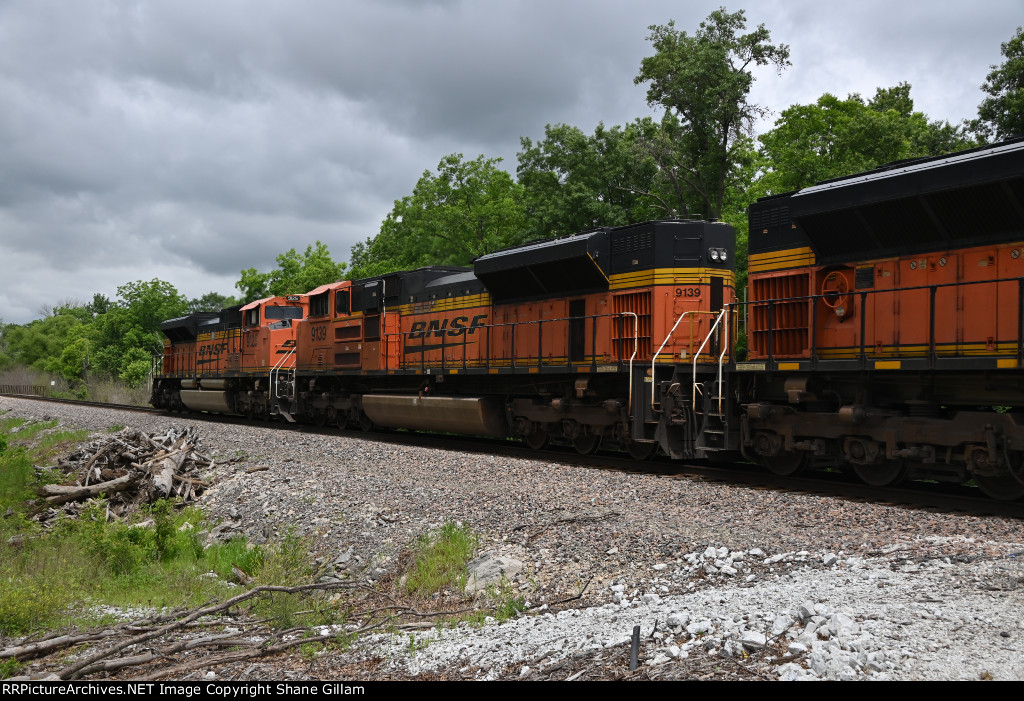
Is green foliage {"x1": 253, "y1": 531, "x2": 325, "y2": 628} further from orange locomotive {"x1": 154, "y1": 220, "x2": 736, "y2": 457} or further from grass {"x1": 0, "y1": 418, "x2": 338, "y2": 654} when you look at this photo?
orange locomotive {"x1": 154, "y1": 220, "x2": 736, "y2": 457}

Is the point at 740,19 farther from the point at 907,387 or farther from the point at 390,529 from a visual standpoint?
the point at 390,529

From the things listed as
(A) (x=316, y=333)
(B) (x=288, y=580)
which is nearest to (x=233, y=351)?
(A) (x=316, y=333)

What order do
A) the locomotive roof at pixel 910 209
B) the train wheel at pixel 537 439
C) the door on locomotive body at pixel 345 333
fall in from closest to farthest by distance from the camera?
the locomotive roof at pixel 910 209 < the train wheel at pixel 537 439 < the door on locomotive body at pixel 345 333

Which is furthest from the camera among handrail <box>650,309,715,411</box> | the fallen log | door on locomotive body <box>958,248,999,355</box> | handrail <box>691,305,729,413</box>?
the fallen log

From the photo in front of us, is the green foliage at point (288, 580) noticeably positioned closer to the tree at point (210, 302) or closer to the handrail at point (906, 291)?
the handrail at point (906, 291)

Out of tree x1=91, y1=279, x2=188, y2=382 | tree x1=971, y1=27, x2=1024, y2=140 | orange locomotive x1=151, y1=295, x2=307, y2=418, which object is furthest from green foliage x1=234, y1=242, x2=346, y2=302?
tree x1=971, y1=27, x2=1024, y2=140

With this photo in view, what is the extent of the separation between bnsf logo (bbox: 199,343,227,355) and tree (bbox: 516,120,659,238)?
38.5 feet

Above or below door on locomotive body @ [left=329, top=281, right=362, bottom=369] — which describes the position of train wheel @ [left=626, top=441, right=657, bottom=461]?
below

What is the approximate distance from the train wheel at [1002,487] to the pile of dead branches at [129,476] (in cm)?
1081

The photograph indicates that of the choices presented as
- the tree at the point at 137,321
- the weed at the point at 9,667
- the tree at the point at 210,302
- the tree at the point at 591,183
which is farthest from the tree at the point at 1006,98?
the tree at the point at 210,302

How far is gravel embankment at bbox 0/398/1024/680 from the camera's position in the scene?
4074 mm

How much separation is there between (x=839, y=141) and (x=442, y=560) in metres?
23.7

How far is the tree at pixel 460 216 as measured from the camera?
1431 inches

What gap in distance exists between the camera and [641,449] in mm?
12617
